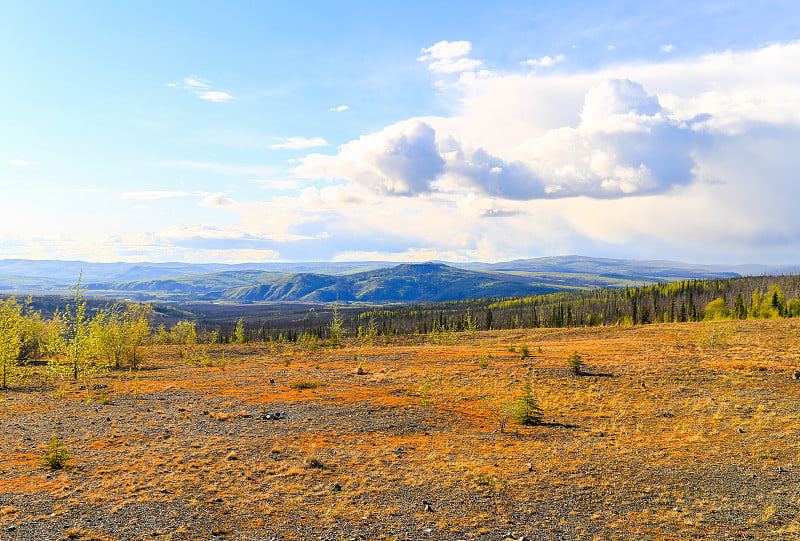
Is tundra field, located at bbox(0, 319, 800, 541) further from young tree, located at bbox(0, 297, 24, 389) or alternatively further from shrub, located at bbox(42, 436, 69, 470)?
Answer: young tree, located at bbox(0, 297, 24, 389)

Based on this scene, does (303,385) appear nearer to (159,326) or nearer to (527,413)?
(527,413)

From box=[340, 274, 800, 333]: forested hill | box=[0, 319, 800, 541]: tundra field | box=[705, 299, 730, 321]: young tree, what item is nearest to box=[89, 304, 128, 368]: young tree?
box=[0, 319, 800, 541]: tundra field

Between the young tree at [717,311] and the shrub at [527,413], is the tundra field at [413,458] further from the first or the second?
the young tree at [717,311]

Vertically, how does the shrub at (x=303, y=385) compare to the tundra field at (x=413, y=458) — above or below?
below

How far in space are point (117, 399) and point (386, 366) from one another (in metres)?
24.7

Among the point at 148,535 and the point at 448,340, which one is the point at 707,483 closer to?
the point at 148,535

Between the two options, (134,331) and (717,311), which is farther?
(717,311)

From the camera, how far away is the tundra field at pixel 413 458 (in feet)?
36.8

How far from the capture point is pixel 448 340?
78062 mm

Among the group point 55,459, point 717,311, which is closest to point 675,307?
point 717,311

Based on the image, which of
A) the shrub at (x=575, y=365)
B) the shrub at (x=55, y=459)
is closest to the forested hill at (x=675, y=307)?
the shrub at (x=575, y=365)

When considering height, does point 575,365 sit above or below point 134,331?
below

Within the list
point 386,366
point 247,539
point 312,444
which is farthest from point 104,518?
point 386,366

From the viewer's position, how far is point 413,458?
1689 centimetres
